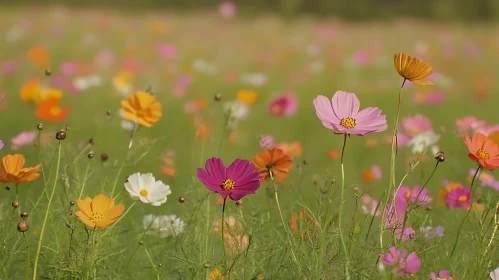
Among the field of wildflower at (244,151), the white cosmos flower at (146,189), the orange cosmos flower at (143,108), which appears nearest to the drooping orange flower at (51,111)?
the field of wildflower at (244,151)

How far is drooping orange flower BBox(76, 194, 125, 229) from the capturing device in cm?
90

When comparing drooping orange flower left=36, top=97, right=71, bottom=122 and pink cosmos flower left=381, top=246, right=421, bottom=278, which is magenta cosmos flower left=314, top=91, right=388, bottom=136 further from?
drooping orange flower left=36, top=97, right=71, bottom=122

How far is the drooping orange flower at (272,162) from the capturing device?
991 millimetres

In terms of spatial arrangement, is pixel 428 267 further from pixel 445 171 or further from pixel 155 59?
pixel 155 59

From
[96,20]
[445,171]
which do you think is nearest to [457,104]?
[445,171]

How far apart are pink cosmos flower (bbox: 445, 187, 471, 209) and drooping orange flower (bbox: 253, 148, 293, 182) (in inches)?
16.8

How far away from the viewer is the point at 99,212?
933 millimetres

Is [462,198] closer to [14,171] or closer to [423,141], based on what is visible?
[423,141]

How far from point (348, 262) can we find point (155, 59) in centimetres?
420

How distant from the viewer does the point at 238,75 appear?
449 cm

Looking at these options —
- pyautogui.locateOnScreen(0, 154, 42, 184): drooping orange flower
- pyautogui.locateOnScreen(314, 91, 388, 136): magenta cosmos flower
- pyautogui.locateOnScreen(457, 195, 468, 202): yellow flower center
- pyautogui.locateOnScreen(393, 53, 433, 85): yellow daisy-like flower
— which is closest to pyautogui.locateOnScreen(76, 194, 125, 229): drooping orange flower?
pyautogui.locateOnScreen(0, 154, 42, 184): drooping orange flower

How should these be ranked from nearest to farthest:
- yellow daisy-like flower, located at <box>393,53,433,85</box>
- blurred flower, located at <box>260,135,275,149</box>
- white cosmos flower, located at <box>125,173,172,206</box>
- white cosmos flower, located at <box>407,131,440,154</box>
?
yellow daisy-like flower, located at <box>393,53,433,85</box>
white cosmos flower, located at <box>125,173,172,206</box>
blurred flower, located at <box>260,135,275,149</box>
white cosmos flower, located at <box>407,131,440,154</box>

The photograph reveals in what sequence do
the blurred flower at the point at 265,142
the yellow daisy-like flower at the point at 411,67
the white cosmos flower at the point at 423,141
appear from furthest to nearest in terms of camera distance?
the white cosmos flower at the point at 423,141 → the blurred flower at the point at 265,142 → the yellow daisy-like flower at the point at 411,67

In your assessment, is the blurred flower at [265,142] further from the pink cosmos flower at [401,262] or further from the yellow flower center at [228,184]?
the pink cosmos flower at [401,262]
